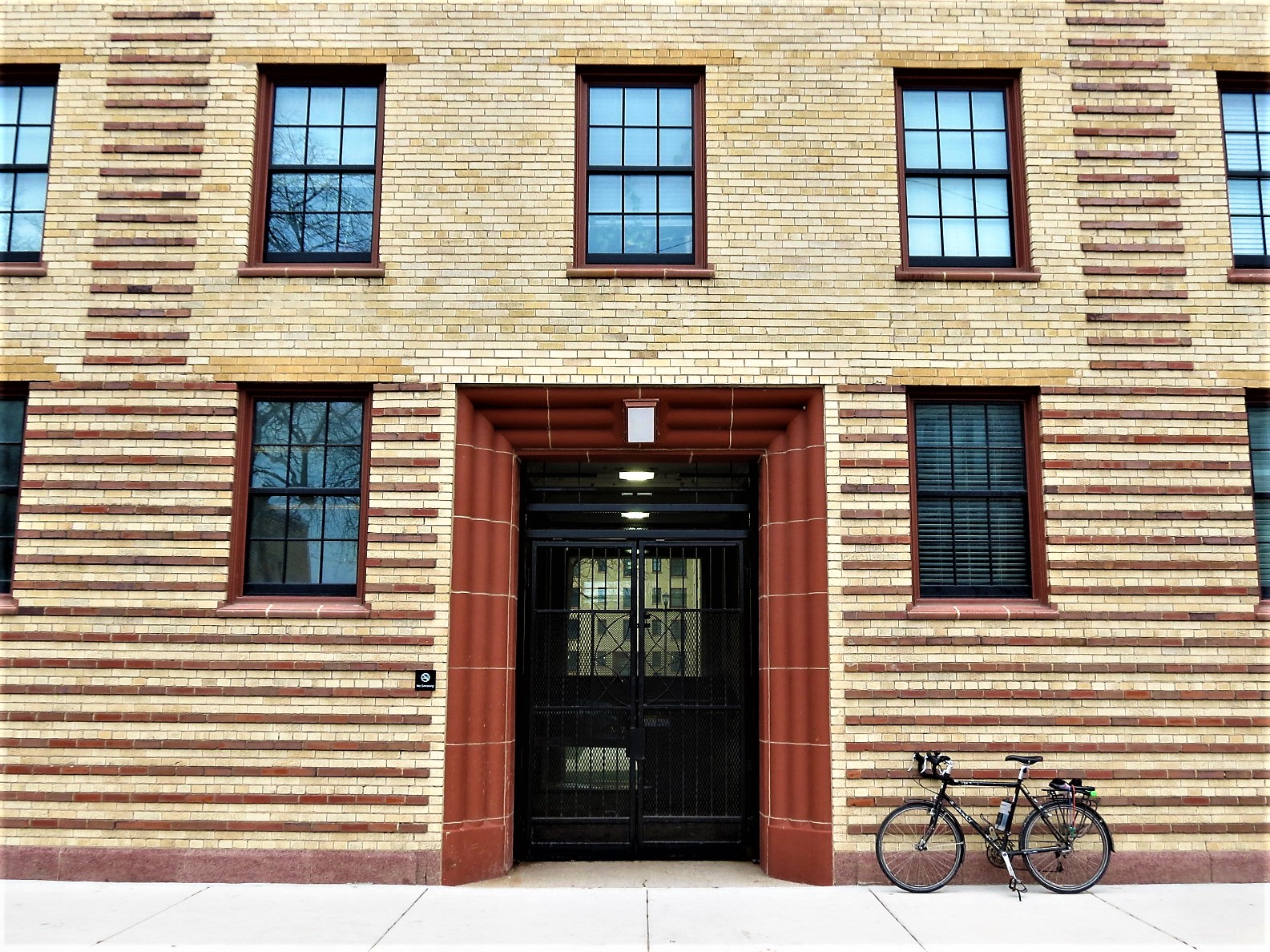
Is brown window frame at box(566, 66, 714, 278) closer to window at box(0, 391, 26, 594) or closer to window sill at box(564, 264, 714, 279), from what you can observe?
window sill at box(564, 264, 714, 279)

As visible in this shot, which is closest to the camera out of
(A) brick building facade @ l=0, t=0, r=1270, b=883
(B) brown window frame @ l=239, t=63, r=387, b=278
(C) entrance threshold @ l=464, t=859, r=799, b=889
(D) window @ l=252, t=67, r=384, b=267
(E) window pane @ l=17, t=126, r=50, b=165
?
(C) entrance threshold @ l=464, t=859, r=799, b=889

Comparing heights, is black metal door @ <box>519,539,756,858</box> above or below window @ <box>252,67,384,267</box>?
below

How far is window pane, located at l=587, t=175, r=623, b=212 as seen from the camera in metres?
8.90

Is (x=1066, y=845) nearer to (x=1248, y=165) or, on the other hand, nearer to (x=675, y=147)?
(x=1248, y=165)

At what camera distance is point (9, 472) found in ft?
28.0

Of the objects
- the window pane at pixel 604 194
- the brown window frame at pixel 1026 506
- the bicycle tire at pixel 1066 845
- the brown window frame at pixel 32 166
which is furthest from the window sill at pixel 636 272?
the bicycle tire at pixel 1066 845

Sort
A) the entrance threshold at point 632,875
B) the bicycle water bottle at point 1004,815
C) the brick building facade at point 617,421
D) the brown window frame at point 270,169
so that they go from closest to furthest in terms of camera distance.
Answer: the bicycle water bottle at point 1004,815, the entrance threshold at point 632,875, the brick building facade at point 617,421, the brown window frame at point 270,169

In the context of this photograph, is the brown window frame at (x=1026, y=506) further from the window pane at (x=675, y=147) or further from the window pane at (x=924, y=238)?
the window pane at (x=675, y=147)

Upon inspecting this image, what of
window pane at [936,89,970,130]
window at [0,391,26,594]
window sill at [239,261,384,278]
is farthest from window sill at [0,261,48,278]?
window pane at [936,89,970,130]

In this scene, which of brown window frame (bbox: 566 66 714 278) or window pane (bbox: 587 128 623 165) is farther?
window pane (bbox: 587 128 623 165)

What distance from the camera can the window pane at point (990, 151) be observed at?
29.5ft

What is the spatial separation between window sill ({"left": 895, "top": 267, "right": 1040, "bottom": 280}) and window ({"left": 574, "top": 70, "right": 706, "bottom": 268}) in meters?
1.90

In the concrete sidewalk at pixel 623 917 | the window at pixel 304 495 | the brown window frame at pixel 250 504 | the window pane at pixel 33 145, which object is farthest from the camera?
the window pane at pixel 33 145

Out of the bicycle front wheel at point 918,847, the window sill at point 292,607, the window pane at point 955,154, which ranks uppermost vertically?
the window pane at point 955,154
